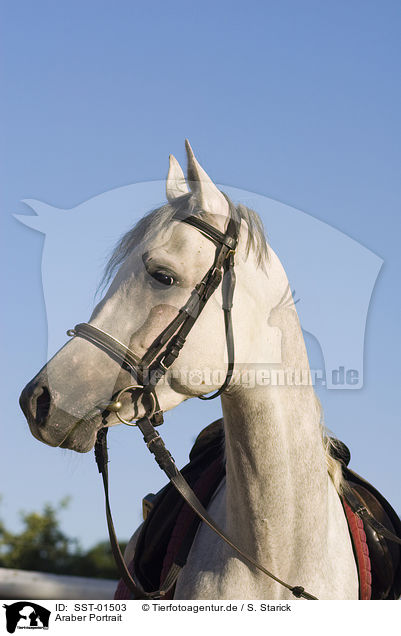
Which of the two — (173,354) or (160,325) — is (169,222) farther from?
(173,354)

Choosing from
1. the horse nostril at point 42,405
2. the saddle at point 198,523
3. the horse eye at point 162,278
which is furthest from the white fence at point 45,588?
the horse eye at point 162,278

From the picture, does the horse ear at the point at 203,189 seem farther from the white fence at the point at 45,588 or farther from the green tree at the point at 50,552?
the green tree at the point at 50,552

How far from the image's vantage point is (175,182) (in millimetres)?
2668

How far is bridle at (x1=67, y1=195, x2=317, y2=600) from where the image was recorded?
2273mm

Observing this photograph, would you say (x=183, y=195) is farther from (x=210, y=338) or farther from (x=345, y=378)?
(x=345, y=378)

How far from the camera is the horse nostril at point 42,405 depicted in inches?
86.6

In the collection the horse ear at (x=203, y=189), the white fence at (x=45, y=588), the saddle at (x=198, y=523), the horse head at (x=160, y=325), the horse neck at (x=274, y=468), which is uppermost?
the horse ear at (x=203, y=189)

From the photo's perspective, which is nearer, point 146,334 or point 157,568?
point 146,334

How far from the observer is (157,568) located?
305cm

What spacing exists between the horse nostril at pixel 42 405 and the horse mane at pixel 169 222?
0.63 meters

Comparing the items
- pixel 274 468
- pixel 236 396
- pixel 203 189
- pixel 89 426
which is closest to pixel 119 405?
pixel 89 426

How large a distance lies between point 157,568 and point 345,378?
1377mm

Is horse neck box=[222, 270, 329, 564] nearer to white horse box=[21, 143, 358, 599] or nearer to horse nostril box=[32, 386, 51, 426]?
white horse box=[21, 143, 358, 599]
